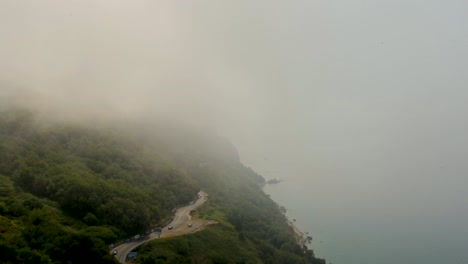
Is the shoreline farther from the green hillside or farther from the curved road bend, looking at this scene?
the curved road bend

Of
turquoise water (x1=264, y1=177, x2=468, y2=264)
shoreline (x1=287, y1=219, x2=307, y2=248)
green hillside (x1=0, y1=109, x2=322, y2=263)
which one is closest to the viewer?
green hillside (x1=0, y1=109, x2=322, y2=263)

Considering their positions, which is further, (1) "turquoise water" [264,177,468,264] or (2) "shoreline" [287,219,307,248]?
(2) "shoreline" [287,219,307,248]

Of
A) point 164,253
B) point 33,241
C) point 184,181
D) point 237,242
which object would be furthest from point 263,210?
point 33,241

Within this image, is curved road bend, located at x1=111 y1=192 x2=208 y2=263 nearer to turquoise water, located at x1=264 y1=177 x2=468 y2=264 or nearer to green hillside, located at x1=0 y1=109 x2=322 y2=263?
green hillside, located at x1=0 y1=109 x2=322 y2=263

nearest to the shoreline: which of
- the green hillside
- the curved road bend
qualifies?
the green hillside

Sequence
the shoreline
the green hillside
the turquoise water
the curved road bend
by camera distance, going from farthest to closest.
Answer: the shoreline < the turquoise water < the curved road bend < the green hillside

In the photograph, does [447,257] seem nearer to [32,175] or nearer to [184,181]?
[184,181]

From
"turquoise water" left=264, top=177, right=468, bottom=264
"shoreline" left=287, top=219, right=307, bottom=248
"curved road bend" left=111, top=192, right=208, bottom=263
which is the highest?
"turquoise water" left=264, top=177, right=468, bottom=264

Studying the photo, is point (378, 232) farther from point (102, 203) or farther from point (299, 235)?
point (102, 203)

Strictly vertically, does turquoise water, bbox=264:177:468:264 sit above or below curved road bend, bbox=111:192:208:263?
above
